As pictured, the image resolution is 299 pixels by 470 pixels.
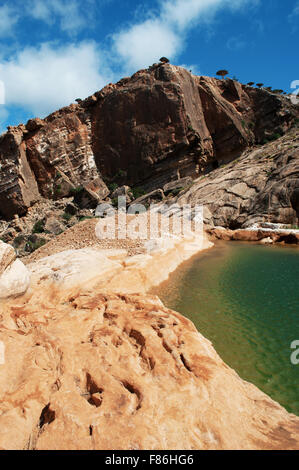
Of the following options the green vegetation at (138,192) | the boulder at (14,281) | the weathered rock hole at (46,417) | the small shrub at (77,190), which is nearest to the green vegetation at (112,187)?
the green vegetation at (138,192)

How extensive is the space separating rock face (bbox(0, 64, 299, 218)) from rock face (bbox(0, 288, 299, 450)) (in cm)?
3610

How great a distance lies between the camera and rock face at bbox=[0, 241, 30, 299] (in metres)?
6.02

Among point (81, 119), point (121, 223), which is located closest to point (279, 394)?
point (121, 223)

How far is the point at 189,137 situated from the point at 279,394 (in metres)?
40.4

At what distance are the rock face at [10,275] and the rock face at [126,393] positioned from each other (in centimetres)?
127

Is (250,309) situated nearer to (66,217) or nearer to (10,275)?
(10,275)

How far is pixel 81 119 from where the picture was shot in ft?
147

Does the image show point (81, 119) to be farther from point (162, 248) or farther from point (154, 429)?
point (154, 429)

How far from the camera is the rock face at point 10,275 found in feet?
19.7

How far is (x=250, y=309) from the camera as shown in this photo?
6.79m

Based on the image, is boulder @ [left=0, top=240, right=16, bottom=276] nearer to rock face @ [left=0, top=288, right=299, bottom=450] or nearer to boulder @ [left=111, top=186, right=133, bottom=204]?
rock face @ [left=0, top=288, right=299, bottom=450]

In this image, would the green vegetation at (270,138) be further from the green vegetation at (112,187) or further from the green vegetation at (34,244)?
the green vegetation at (34,244)

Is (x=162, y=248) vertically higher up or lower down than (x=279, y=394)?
higher up
